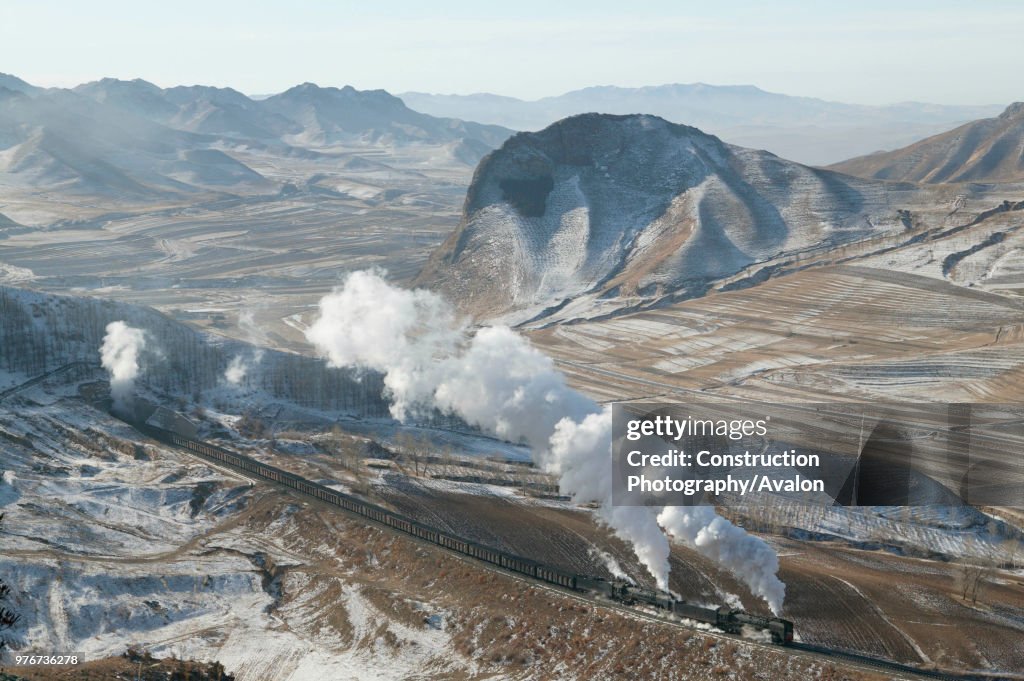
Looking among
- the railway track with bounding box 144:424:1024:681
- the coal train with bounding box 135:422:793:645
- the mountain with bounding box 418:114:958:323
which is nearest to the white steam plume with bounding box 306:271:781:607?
the coal train with bounding box 135:422:793:645

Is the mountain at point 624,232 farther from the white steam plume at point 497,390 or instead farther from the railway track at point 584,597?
the railway track at point 584,597

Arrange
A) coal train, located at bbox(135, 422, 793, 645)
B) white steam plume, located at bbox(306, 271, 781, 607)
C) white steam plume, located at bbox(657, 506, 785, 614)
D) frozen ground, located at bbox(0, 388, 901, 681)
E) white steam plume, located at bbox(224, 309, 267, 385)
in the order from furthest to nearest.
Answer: white steam plume, located at bbox(224, 309, 267, 385) → white steam plume, located at bbox(306, 271, 781, 607) → white steam plume, located at bbox(657, 506, 785, 614) → coal train, located at bbox(135, 422, 793, 645) → frozen ground, located at bbox(0, 388, 901, 681)

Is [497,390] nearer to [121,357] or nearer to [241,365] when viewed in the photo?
[241,365]

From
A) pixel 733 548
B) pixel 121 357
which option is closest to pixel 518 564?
pixel 733 548

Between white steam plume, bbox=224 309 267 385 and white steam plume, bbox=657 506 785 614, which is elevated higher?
white steam plume, bbox=224 309 267 385

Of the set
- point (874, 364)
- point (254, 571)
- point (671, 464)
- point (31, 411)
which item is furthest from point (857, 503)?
point (31, 411)

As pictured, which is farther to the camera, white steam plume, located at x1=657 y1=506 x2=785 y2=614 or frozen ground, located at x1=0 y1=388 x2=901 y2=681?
white steam plume, located at x1=657 y1=506 x2=785 y2=614

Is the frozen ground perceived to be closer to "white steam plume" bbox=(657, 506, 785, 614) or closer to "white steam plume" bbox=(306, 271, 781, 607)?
"white steam plume" bbox=(657, 506, 785, 614)

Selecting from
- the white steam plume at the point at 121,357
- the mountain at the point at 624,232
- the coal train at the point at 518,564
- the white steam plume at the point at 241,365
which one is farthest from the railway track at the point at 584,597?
the mountain at the point at 624,232
